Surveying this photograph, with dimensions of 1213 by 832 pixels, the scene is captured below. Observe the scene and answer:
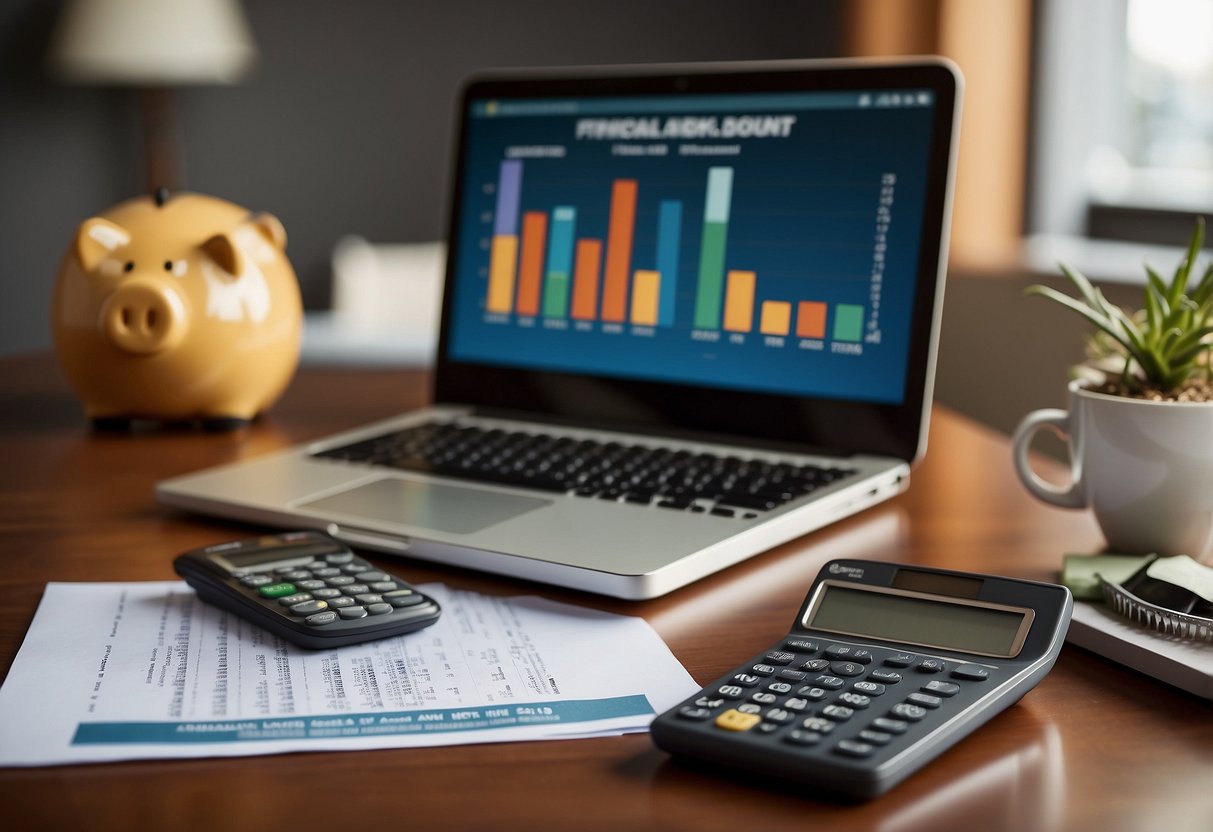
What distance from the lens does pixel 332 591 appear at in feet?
2.07

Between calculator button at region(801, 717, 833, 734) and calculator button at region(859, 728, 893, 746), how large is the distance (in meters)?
0.01

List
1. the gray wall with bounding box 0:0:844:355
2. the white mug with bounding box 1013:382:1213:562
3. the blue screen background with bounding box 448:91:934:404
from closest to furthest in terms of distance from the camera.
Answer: the white mug with bounding box 1013:382:1213:562 < the blue screen background with bounding box 448:91:934:404 < the gray wall with bounding box 0:0:844:355

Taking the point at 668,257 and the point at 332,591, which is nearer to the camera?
the point at 332,591

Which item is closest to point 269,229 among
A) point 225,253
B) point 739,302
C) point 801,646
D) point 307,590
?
point 225,253

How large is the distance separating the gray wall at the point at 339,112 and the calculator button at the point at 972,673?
3673 millimetres

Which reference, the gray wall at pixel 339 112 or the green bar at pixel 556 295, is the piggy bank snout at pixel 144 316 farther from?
the gray wall at pixel 339 112

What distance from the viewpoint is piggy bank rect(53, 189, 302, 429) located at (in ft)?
3.47

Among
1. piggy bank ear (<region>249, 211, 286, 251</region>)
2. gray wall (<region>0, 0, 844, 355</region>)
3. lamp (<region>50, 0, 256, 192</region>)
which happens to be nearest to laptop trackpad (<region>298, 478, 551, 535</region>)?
piggy bank ear (<region>249, 211, 286, 251</region>)

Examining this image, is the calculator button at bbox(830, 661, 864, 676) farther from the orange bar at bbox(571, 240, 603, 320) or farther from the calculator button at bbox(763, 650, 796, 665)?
the orange bar at bbox(571, 240, 603, 320)

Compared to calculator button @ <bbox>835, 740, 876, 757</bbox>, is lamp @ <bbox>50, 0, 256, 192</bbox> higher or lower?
higher

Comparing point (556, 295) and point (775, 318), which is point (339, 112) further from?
point (775, 318)

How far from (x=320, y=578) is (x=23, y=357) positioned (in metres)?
1.11

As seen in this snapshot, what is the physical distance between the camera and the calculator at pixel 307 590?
1.95ft

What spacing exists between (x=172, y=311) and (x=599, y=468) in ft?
1.38
